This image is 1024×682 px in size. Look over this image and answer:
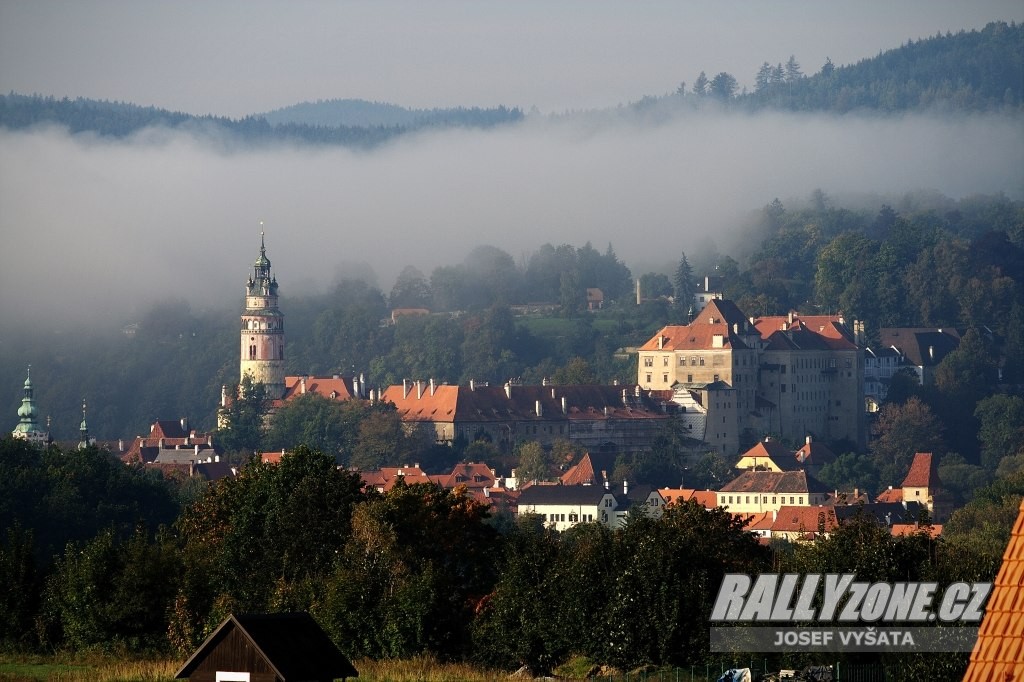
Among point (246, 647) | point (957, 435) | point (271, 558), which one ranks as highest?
point (246, 647)

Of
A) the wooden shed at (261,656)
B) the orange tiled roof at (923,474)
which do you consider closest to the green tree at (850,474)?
the orange tiled roof at (923,474)

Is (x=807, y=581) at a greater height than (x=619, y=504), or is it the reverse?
(x=807, y=581)

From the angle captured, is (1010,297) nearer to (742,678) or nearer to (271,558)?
(271,558)

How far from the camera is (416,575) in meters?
45.0

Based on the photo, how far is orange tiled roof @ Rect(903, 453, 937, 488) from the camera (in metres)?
128

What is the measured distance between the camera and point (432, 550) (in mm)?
47844

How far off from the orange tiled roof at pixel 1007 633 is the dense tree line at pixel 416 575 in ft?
57.1

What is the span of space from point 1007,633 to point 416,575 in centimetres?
2976

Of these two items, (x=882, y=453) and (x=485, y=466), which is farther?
(x=882, y=453)

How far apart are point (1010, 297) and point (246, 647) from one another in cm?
16538

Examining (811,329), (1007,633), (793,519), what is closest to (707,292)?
(811,329)

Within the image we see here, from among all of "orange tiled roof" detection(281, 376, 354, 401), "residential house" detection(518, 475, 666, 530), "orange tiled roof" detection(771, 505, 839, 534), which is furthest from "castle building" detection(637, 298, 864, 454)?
"orange tiled roof" detection(771, 505, 839, 534)

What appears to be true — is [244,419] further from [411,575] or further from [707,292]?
[411,575]

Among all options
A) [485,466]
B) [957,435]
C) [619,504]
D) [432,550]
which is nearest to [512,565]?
[432,550]
